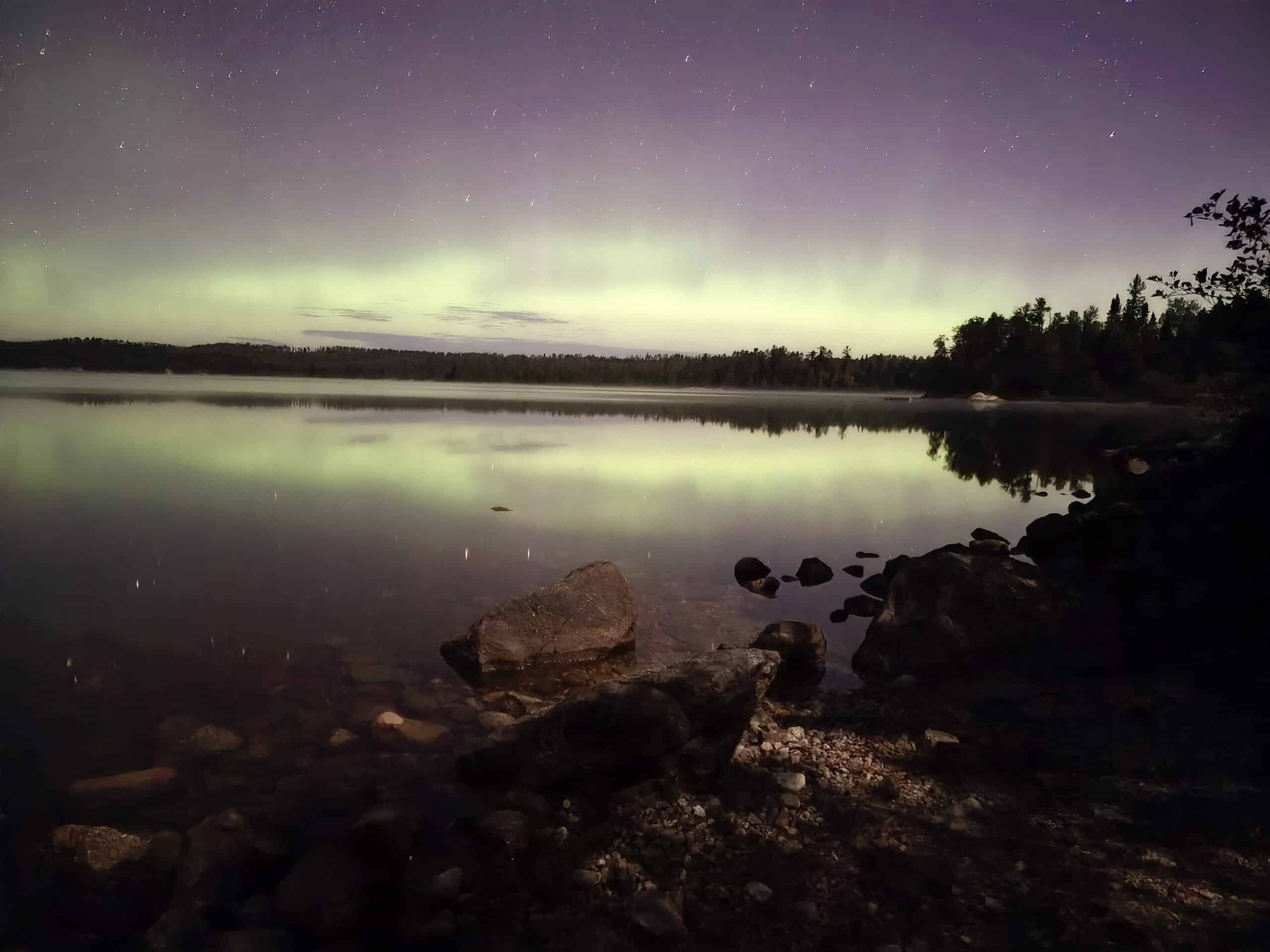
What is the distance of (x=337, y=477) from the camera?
30250 mm

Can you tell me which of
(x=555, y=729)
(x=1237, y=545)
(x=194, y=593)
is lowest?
(x=194, y=593)

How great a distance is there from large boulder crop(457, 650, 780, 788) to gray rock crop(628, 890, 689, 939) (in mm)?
1821

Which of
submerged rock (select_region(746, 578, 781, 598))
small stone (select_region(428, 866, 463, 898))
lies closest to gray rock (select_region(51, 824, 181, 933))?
small stone (select_region(428, 866, 463, 898))

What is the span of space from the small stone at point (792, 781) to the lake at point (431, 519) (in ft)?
12.4

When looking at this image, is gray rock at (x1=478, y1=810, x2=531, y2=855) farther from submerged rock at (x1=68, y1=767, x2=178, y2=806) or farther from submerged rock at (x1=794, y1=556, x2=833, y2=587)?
submerged rock at (x1=794, y1=556, x2=833, y2=587)

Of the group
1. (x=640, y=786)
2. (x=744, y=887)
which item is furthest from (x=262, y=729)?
(x=744, y=887)

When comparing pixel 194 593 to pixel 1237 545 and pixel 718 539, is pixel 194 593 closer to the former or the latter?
pixel 718 539

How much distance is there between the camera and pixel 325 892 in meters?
5.86

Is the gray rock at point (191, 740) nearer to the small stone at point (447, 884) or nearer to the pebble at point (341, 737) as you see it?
the pebble at point (341, 737)

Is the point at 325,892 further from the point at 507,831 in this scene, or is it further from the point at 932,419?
the point at 932,419

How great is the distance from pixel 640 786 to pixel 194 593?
11.9 meters

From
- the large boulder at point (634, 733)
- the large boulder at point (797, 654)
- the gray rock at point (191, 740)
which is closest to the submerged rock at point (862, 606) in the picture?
the large boulder at point (797, 654)

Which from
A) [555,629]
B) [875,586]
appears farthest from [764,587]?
[555,629]

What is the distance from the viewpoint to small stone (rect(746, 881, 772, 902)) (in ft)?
18.4
